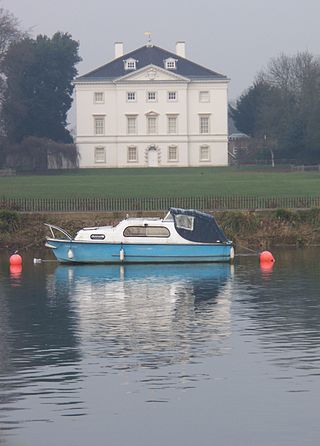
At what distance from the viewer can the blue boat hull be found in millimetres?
50312

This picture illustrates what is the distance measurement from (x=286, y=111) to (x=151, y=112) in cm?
1674

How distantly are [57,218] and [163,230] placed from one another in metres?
10.9

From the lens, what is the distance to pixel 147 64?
14188 centimetres

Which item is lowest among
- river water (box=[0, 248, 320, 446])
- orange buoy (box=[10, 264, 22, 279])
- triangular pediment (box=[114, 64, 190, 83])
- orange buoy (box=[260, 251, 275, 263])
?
river water (box=[0, 248, 320, 446])

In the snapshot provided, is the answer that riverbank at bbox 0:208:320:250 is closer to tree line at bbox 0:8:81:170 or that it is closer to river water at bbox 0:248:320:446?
river water at bbox 0:248:320:446

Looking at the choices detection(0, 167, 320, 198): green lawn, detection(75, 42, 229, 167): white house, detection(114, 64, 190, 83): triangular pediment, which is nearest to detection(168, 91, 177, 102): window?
detection(75, 42, 229, 167): white house

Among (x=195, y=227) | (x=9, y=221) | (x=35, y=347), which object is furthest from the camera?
(x=9, y=221)

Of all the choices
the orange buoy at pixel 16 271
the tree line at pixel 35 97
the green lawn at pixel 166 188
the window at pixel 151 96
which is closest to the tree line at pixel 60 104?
the tree line at pixel 35 97

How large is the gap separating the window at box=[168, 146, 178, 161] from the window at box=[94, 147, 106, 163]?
23.4 feet

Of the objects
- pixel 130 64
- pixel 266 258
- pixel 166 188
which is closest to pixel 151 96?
pixel 130 64

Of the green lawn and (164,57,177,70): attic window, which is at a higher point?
(164,57,177,70): attic window

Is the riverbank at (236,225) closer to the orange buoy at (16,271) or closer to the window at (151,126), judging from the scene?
the orange buoy at (16,271)

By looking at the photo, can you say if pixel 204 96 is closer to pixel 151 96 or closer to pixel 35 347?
pixel 151 96

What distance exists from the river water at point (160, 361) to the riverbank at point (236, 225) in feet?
38.9
